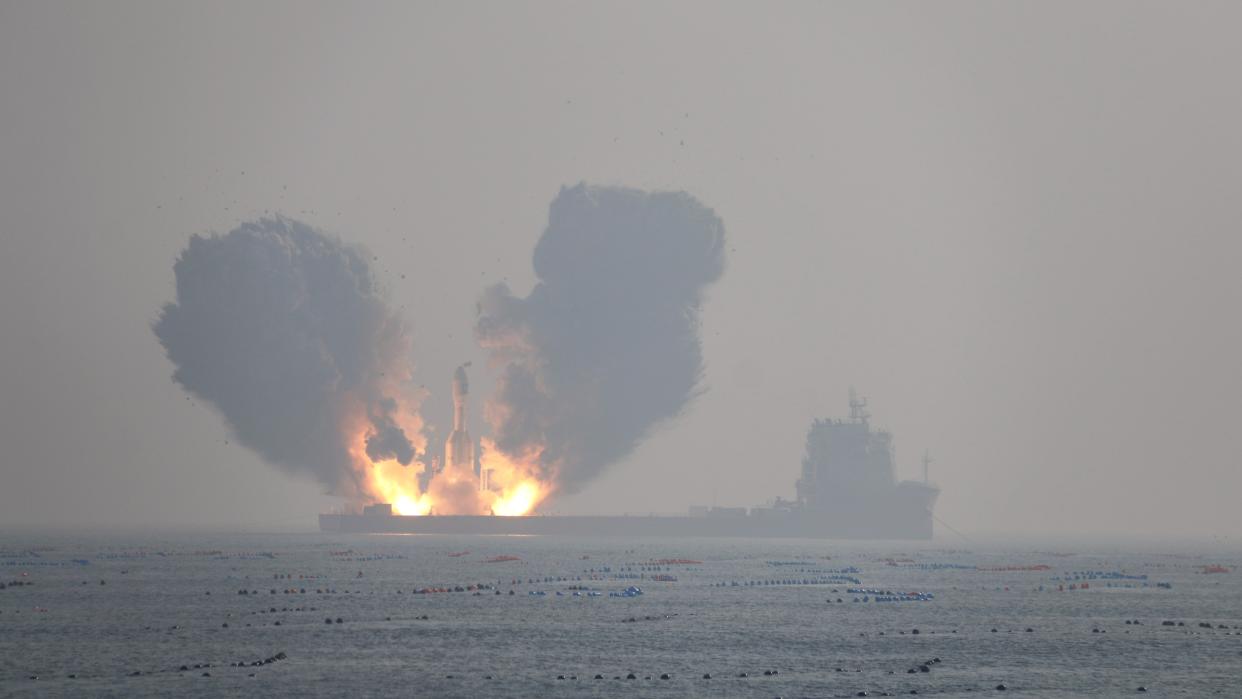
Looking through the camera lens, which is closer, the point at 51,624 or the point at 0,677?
the point at 0,677

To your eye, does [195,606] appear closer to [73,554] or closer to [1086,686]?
[1086,686]

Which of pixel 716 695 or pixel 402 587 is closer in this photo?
pixel 716 695

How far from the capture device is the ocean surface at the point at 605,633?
6638cm

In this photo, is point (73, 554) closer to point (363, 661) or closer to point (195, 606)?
point (195, 606)

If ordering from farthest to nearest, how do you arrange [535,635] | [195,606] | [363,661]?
[195,606] < [535,635] < [363,661]

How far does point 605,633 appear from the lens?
86.8 m

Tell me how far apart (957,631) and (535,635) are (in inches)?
940

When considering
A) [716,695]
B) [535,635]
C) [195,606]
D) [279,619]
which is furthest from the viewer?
[195,606]

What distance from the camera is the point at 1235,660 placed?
7556cm

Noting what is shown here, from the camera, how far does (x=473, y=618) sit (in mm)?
95750

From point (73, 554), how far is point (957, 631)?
437ft

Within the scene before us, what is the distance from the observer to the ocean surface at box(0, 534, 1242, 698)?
66375mm

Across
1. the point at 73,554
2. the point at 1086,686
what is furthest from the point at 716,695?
the point at 73,554

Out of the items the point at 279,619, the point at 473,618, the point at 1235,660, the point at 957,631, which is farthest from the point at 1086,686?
the point at 279,619
